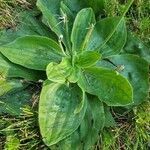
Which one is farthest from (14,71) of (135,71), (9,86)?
(135,71)

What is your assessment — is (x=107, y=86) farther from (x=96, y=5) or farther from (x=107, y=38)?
(x=96, y=5)

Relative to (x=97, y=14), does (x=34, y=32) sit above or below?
below

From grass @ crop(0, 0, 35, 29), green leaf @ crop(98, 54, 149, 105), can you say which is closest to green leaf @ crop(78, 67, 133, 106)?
green leaf @ crop(98, 54, 149, 105)

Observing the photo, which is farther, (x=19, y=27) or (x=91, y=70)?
(x=19, y=27)

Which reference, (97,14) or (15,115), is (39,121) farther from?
(97,14)

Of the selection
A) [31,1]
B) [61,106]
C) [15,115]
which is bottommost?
[15,115]

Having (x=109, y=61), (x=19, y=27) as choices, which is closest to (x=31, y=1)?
(x=19, y=27)

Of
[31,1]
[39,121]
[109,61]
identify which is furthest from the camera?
[31,1]
